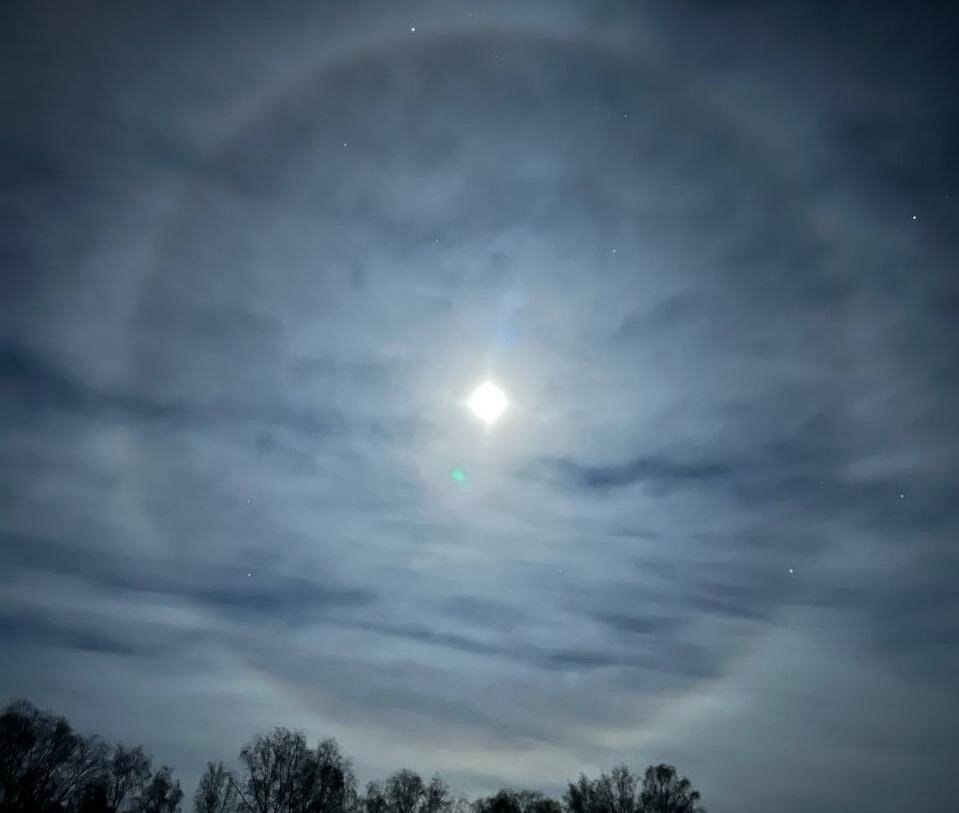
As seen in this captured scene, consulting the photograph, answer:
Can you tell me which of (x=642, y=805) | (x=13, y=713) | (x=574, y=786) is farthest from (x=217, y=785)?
(x=642, y=805)

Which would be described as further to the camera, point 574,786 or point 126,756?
point 574,786

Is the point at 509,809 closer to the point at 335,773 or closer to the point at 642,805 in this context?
the point at 642,805

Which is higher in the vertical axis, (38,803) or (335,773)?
(335,773)

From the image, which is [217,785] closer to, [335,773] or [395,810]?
[335,773]

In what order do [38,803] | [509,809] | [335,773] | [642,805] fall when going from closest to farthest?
1. [38,803]
2. [335,773]
3. [642,805]
4. [509,809]

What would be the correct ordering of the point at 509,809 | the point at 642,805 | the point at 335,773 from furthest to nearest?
the point at 509,809, the point at 642,805, the point at 335,773

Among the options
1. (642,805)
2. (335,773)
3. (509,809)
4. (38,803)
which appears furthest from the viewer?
(509,809)

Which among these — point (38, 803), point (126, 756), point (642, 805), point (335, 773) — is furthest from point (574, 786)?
point (38, 803)

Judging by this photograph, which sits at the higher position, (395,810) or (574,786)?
(574,786)
